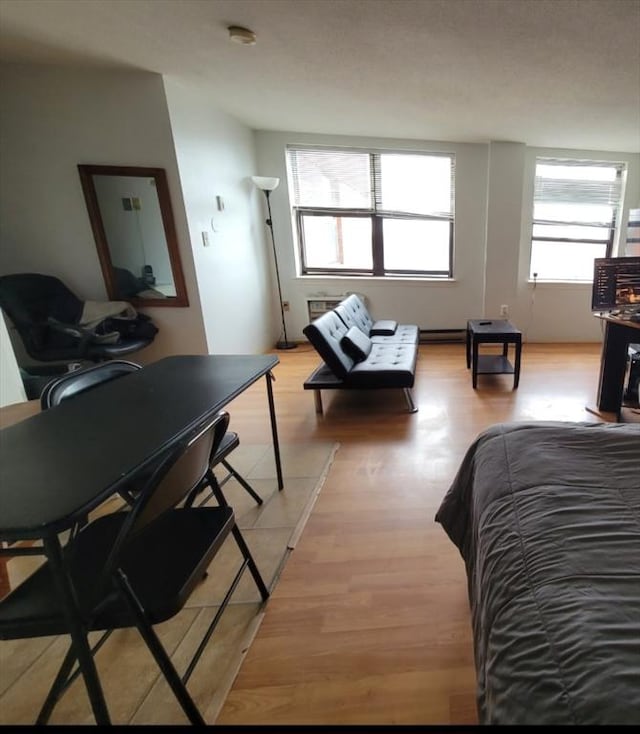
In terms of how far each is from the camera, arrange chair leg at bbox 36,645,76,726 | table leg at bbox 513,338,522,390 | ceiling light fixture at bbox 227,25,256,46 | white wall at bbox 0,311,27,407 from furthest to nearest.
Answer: table leg at bbox 513,338,522,390, white wall at bbox 0,311,27,407, ceiling light fixture at bbox 227,25,256,46, chair leg at bbox 36,645,76,726

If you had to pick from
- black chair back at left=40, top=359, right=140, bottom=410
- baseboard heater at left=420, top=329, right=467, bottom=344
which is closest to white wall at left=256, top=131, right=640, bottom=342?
baseboard heater at left=420, top=329, right=467, bottom=344

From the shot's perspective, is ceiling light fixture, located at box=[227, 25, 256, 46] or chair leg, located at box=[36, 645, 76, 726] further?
ceiling light fixture, located at box=[227, 25, 256, 46]

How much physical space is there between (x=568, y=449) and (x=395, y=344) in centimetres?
251

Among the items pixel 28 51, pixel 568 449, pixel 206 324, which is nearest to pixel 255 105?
pixel 28 51

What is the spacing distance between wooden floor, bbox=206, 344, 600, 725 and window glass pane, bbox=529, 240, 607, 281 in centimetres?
243

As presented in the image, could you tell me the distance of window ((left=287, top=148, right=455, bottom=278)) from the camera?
4367 millimetres

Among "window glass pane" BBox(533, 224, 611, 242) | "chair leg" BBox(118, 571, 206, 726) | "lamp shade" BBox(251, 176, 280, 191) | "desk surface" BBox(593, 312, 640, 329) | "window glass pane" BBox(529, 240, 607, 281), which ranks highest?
"lamp shade" BBox(251, 176, 280, 191)

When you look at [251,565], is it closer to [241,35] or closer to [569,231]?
[241,35]

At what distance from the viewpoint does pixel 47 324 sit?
2834mm

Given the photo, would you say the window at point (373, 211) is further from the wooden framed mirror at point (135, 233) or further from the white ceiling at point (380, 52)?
the wooden framed mirror at point (135, 233)

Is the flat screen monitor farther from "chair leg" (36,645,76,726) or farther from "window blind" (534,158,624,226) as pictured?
"chair leg" (36,645,76,726)

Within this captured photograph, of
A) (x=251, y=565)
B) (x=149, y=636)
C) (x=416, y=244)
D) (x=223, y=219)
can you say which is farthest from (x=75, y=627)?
(x=416, y=244)

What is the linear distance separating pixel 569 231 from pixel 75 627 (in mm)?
5659

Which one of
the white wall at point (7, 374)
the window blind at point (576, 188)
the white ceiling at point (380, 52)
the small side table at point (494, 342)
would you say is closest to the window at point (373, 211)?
the white ceiling at point (380, 52)
